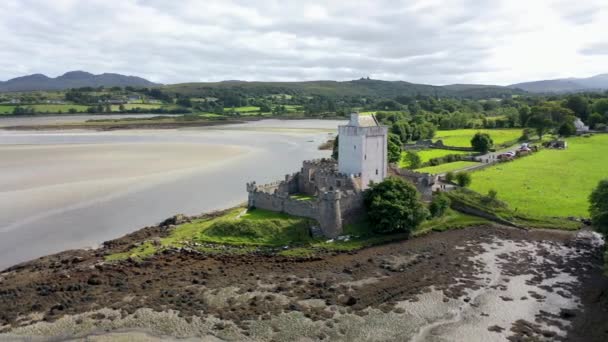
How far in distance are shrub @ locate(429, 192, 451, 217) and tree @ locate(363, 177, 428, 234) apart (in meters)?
2.32

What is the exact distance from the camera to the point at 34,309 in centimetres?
2089

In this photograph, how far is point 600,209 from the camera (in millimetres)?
27328

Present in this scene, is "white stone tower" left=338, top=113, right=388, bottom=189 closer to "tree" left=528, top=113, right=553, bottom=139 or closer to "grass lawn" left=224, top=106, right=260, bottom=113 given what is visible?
"tree" left=528, top=113, right=553, bottom=139

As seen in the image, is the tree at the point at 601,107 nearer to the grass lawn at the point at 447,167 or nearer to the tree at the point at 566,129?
the tree at the point at 566,129

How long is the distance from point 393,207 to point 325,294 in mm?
9558

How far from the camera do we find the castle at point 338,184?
29.2m

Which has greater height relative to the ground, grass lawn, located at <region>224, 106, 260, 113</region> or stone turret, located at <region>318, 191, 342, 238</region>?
grass lawn, located at <region>224, 106, 260, 113</region>

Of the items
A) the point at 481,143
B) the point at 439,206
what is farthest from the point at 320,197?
the point at 481,143

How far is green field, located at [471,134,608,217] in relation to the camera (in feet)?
115

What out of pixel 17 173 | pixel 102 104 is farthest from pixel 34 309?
pixel 102 104

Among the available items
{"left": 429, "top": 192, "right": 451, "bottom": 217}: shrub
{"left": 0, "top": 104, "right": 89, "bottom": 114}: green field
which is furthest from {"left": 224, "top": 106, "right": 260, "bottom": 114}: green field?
{"left": 429, "top": 192, "right": 451, "bottom": 217}: shrub

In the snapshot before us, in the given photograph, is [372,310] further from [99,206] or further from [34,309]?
[99,206]

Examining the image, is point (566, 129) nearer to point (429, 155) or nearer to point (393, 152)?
point (429, 155)

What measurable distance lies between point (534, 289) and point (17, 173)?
52823 millimetres
